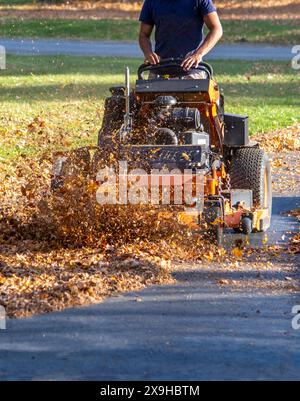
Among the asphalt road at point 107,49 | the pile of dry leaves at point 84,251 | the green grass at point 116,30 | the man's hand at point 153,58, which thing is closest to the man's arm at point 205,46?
the man's hand at point 153,58

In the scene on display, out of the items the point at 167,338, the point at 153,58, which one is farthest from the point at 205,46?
the point at 167,338

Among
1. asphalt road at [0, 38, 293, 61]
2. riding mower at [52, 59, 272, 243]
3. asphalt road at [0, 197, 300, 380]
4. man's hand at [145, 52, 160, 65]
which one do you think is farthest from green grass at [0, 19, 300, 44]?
asphalt road at [0, 197, 300, 380]

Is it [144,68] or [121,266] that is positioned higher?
[144,68]

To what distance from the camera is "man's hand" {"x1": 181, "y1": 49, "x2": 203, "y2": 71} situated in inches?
406

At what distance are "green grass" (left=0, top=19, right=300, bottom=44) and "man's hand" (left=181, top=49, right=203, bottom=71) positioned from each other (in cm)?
2483

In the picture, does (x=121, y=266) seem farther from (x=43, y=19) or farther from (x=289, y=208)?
(x=43, y=19)

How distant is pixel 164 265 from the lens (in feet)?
29.7

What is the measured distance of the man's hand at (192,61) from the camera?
10305mm

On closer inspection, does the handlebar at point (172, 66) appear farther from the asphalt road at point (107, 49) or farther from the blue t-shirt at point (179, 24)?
the asphalt road at point (107, 49)

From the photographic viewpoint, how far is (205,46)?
10414mm

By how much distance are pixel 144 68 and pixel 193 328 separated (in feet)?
12.3

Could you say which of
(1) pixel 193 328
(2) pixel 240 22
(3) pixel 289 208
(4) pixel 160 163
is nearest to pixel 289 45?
(2) pixel 240 22

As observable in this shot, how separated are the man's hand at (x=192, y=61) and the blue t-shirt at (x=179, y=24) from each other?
0.99 ft

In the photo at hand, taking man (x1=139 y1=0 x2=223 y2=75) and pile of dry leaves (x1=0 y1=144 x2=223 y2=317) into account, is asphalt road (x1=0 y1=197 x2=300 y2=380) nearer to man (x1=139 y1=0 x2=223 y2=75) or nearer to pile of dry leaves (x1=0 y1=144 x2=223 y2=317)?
pile of dry leaves (x1=0 y1=144 x2=223 y2=317)
